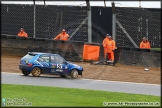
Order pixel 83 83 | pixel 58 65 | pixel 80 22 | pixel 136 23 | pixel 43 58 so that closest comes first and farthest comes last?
pixel 83 83 → pixel 43 58 → pixel 58 65 → pixel 136 23 → pixel 80 22

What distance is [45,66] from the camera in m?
25.2

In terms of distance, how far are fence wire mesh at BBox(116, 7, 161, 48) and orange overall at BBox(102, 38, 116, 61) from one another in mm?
526

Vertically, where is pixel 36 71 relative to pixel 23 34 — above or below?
below

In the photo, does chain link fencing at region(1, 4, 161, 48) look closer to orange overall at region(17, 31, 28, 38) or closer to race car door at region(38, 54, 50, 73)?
orange overall at region(17, 31, 28, 38)

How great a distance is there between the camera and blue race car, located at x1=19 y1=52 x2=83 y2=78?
24.9 metres

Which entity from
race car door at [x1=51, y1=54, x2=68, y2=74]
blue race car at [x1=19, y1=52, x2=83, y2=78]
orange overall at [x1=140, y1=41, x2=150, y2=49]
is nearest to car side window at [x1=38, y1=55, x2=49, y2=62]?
blue race car at [x1=19, y1=52, x2=83, y2=78]

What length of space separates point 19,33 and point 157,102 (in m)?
15.4

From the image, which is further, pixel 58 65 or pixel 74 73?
pixel 74 73

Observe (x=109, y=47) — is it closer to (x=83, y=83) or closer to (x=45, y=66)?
(x=45, y=66)

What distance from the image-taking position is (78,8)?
31.3 meters

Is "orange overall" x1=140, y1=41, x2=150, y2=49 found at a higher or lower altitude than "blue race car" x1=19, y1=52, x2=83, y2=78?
higher

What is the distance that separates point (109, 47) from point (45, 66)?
651 cm

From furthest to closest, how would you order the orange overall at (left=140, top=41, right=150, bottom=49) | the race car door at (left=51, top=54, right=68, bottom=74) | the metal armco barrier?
1. the orange overall at (left=140, top=41, right=150, bottom=49)
2. the metal armco barrier
3. the race car door at (left=51, top=54, right=68, bottom=74)

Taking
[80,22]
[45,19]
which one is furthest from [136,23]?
[45,19]
